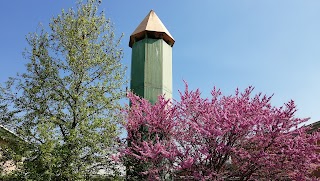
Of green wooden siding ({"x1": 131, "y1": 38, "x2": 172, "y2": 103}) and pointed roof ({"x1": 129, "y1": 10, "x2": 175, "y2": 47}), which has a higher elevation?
pointed roof ({"x1": 129, "y1": 10, "x2": 175, "y2": 47})

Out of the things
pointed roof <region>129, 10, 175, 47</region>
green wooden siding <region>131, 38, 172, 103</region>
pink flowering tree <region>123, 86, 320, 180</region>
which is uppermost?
pointed roof <region>129, 10, 175, 47</region>

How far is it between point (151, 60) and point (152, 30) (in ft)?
3.69

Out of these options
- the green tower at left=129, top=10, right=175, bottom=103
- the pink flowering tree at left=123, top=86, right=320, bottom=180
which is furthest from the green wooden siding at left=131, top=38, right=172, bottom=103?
the pink flowering tree at left=123, top=86, right=320, bottom=180

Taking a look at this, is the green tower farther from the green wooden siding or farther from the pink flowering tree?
the pink flowering tree

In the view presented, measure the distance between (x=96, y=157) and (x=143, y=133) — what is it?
164 cm

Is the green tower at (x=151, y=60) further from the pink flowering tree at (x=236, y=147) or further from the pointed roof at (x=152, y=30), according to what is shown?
the pink flowering tree at (x=236, y=147)

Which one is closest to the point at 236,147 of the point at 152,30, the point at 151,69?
the point at 151,69

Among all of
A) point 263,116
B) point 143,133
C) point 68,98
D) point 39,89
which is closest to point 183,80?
point 143,133

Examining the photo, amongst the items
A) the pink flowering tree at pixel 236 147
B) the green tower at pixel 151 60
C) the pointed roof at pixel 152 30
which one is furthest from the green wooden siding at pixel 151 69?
the pink flowering tree at pixel 236 147

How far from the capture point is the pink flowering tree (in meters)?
8.45

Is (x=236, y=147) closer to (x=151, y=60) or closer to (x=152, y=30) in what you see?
(x=151, y=60)

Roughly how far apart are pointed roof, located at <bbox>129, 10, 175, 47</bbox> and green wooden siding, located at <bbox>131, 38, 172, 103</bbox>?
0.74ft

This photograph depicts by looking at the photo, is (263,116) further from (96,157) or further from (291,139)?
(96,157)

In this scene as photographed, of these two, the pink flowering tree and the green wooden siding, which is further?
the green wooden siding
